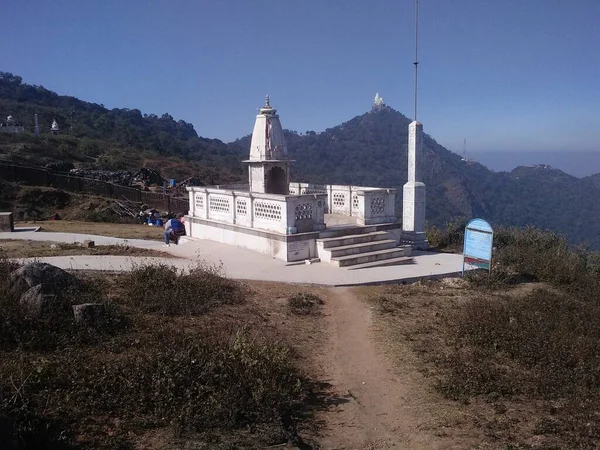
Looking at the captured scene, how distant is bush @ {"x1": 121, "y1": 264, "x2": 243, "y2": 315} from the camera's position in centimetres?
788

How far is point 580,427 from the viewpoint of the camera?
4.64 meters

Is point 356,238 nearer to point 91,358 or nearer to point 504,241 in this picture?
point 504,241

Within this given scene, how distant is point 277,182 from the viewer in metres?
15.5

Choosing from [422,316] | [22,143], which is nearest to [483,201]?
[22,143]

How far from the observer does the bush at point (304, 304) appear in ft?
27.8

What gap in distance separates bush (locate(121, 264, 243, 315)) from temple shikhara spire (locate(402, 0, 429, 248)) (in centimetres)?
629

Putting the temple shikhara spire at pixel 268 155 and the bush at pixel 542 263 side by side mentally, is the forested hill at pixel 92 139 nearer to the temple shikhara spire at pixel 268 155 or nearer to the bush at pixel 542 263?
the temple shikhara spire at pixel 268 155

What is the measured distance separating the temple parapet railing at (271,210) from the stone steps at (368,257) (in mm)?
1173

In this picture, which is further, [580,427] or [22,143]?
[22,143]

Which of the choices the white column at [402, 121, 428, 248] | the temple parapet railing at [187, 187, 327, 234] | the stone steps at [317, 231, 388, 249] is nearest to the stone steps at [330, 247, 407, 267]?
the stone steps at [317, 231, 388, 249]

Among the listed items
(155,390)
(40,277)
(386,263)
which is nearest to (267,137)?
(386,263)

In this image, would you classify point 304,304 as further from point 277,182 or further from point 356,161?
point 356,161

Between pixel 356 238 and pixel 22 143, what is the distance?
1328 inches

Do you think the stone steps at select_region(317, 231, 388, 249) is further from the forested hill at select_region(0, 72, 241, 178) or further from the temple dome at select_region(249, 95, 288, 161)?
the forested hill at select_region(0, 72, 241, 178)
